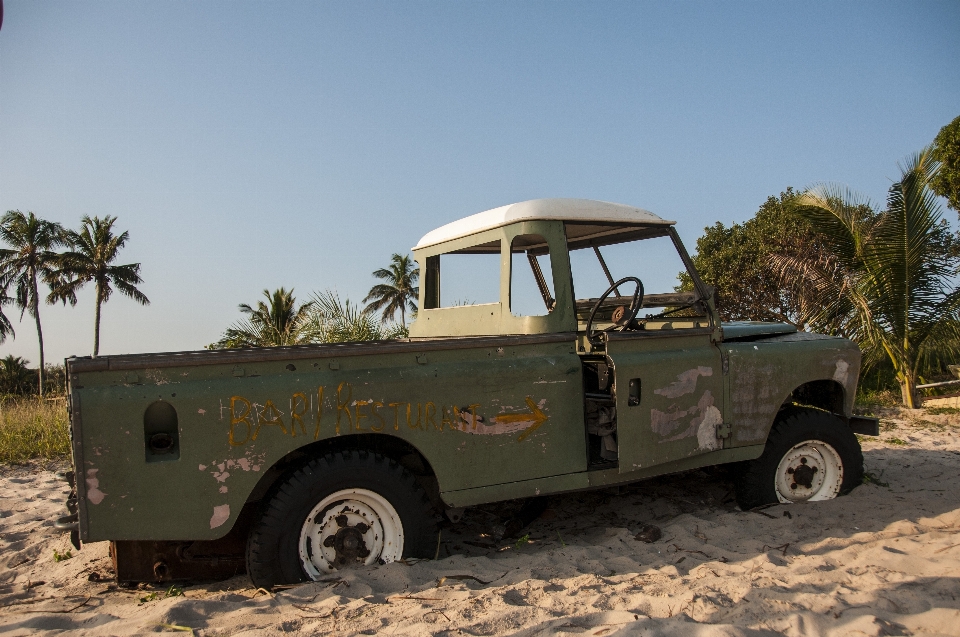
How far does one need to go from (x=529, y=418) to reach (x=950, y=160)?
54.4ft

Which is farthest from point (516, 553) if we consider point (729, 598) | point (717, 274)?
point (717, 274)

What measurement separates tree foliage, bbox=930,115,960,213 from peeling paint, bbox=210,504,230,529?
56.9 ft

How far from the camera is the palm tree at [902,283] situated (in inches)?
415

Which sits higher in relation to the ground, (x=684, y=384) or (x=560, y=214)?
(x=560, y=214)

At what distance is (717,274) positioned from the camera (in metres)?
17.3

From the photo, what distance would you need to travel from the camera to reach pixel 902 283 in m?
10.6

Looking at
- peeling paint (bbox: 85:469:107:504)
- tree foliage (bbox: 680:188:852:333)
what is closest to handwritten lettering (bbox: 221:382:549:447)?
peeling paint (bbox: 85:469:107:504)

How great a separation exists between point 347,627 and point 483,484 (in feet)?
3.64

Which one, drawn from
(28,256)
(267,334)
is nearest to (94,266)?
(28,256)

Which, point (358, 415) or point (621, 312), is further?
point (621, 312)

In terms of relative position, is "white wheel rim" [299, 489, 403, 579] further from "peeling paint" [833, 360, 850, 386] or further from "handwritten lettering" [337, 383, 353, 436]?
"peeling paint" [833, 360, 850, 386]

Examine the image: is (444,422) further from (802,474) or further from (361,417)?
(802,474)

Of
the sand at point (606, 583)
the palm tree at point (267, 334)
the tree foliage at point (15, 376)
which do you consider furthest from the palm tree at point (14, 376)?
the sand at point (606, 583)

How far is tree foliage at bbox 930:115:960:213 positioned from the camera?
16188 mm
